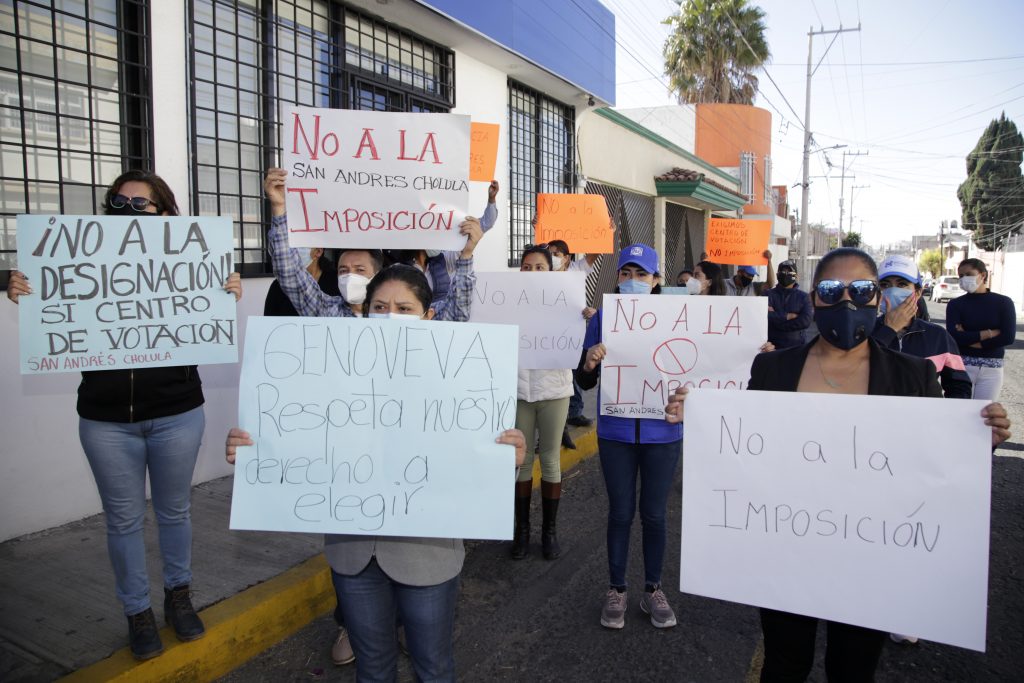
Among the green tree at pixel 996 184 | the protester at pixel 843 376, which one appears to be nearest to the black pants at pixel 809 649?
the protester at pixel 843 376

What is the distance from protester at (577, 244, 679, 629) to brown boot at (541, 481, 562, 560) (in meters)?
0.85

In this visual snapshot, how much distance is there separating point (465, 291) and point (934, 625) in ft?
6.79

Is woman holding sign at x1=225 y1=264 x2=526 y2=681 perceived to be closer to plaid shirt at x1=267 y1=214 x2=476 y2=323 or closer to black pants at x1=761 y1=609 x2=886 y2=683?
plaid shirt at x1=267 y1=214 x2=476 y2=323

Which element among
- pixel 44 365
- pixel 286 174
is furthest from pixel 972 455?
pixel 44 365

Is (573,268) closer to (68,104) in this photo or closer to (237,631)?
(68,104)

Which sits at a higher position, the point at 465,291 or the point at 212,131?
the point at 212,131

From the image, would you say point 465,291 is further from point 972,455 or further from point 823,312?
point 972,455

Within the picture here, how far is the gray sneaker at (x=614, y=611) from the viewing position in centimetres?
355

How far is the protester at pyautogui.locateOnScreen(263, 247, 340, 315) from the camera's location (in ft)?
11.3

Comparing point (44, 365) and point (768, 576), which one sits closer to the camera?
point (768, 576)

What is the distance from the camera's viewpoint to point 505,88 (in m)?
9.58

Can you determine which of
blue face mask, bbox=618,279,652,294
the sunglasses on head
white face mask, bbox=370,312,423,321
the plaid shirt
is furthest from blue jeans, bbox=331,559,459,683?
blue face mask, bbox=618,279,652,294

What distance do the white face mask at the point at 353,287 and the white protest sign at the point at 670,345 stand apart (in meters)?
1.22

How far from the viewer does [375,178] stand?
11.4 feet
